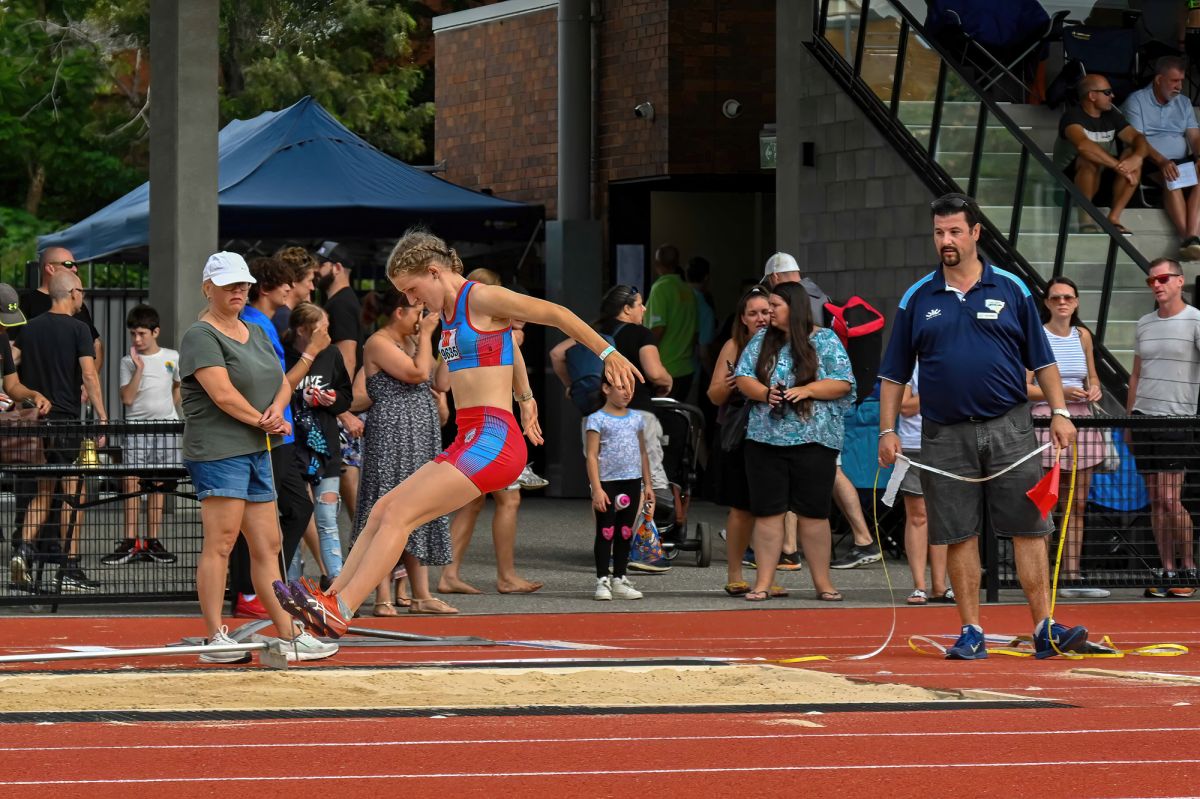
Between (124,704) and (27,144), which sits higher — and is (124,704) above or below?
below

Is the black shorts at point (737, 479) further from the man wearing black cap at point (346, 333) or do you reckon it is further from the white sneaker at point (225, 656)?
the white sneaker at point (225, 656)

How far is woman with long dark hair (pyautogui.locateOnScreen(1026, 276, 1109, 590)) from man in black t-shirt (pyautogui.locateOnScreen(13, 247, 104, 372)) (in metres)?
6.90

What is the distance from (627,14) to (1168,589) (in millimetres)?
11386

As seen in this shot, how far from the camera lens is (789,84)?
784 inches

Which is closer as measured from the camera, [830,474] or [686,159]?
[830,474]

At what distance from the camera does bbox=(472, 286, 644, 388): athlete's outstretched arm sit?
29.1ft

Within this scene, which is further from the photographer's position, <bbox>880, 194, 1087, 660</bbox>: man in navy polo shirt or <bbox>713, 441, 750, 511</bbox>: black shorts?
<bbox>713, 441, 750, 511</bbox>: black shorts

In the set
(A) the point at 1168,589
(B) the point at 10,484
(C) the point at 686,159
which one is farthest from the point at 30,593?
(C) the point at 686,159

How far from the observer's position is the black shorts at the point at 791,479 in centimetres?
1324

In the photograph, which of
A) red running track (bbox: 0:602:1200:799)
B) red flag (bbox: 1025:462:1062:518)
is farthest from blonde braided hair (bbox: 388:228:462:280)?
red flag (bbox: 1025:462:1062:518)

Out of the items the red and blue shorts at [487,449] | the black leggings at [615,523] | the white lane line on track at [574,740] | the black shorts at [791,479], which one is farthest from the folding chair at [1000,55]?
the white lane line on track at [574,740]

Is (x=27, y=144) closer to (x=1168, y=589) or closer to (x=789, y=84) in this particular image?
(x=789, y=84)

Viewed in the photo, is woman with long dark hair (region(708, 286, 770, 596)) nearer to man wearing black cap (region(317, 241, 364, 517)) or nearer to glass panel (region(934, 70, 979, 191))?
man wearing black cap (region(317, 241, 364, 517))

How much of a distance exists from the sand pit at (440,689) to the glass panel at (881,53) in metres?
10.0
